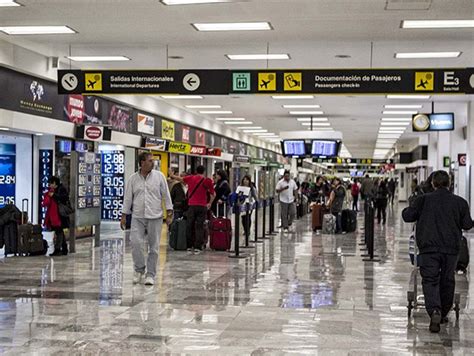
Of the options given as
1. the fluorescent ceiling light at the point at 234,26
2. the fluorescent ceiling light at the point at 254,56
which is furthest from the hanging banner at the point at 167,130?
the fluorescent ceiling light at the point at 234,26

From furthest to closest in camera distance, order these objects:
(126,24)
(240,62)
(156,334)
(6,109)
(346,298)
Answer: (240,62), (6,109), (126,24), (346,298), (156,334)

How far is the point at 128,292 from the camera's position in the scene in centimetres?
997

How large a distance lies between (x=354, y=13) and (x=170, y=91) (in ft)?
12.7

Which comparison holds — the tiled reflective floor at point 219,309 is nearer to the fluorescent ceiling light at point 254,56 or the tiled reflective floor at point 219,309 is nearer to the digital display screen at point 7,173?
the digital display screen at point 7,173

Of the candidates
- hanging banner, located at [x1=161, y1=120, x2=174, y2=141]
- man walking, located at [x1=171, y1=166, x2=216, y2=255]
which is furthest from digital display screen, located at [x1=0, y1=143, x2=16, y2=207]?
hanging banner, located at [x1=161, y1=120, x2=174, y2=141]

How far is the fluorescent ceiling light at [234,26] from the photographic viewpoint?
1251cm

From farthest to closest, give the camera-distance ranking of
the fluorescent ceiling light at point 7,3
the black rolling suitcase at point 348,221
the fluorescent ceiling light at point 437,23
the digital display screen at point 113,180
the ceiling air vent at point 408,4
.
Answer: the digital display screen at point 113,180 → the black rolling suitcase at point 348,221 → the fluorescent ceiling light at point 437,23 → the fluorescent ceiling light at point 7,3 → the ceiling air vent at point 408,4

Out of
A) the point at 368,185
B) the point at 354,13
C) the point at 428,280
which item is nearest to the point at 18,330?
the point at 428,280

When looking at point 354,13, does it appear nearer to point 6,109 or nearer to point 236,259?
point 236,259

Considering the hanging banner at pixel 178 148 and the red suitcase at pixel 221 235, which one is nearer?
the red suitcase at pixel 221 235

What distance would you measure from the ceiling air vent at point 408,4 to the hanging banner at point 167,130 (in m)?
15.1

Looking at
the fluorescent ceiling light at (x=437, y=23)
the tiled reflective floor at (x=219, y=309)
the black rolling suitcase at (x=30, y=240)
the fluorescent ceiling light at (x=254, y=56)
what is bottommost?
the tiled reflective floor at (x=219, y=309)

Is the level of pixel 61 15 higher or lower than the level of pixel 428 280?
higher

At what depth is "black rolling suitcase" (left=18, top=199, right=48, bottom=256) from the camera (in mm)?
14473
